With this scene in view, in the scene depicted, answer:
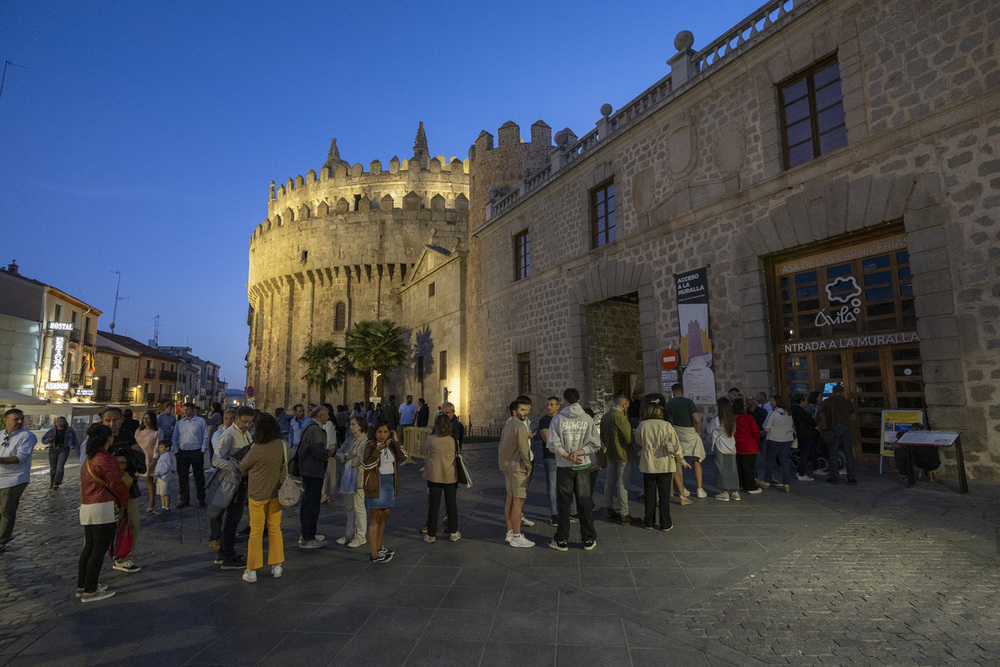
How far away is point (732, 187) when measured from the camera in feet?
35.0

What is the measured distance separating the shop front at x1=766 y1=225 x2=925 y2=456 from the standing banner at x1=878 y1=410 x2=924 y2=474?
51cm

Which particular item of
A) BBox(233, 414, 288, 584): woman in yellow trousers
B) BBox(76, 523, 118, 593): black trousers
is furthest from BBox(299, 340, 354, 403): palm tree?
BBox(76, 523, 118, 593): black trousers

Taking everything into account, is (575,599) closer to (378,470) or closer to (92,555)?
(378,470)

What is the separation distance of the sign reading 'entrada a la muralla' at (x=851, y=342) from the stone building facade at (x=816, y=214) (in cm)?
3

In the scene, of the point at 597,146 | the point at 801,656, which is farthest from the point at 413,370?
the point at 801,656

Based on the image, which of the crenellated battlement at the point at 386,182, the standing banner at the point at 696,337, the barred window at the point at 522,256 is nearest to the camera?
the standing banner at the point at 696,337

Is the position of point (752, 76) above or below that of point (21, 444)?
above

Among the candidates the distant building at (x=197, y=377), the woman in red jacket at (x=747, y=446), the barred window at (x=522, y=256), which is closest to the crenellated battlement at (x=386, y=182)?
the barred window at (x=522, y=256)

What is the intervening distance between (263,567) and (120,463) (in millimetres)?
1736

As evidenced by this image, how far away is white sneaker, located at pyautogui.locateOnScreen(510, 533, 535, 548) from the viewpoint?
213 inches

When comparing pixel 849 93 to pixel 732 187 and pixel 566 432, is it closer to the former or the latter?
pixel 732 187

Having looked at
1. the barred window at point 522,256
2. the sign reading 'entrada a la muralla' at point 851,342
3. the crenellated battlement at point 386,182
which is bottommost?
the sign reading 'entrada a la muralla' at point 851,342

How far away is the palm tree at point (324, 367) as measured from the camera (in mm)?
34531

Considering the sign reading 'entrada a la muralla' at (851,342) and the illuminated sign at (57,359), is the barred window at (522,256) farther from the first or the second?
the illuminated sign at (57,359)
